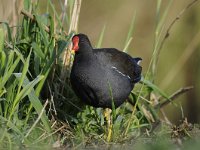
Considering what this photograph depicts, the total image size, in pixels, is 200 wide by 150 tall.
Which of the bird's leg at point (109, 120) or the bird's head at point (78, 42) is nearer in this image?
the bird's leg at point (109, 120)

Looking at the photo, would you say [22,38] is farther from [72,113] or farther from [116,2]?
[116,2]

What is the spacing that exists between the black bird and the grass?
117 millimetres

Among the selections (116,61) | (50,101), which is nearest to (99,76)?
(116,61)

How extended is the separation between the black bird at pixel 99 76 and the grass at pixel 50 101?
117 millimetres

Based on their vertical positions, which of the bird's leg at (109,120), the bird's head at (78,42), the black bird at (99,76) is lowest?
the bird's leg at (109,120)

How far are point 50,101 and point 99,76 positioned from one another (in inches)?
18.3

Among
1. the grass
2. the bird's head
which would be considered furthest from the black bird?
the grass

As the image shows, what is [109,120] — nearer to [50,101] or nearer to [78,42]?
[50,101]

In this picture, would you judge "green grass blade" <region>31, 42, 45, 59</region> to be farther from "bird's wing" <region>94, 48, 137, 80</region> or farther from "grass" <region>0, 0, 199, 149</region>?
"bird's wing" <region>94, 48, 137, 80</region>

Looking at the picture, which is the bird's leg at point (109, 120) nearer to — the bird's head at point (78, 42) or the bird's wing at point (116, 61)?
the bird's wing at point (116, 61)

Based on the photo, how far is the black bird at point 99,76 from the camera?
511 cm

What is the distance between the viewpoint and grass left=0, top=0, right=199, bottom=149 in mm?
4848

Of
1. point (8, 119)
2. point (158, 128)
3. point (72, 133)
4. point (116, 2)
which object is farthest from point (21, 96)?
point (116, 2)

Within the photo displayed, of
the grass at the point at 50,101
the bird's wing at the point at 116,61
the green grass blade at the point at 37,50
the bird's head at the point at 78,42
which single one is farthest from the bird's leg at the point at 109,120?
the green grass blade at the point at 37,50
